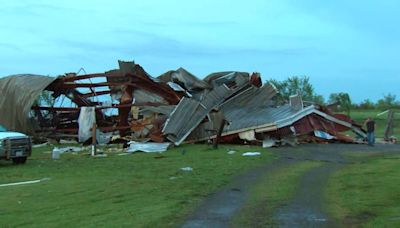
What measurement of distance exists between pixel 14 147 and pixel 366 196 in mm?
14206

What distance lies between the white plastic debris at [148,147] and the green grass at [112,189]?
189 inches

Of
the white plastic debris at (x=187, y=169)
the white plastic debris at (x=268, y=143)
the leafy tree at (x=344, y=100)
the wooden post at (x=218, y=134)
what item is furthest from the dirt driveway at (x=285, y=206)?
the leafy tree at (x=344, y=100)

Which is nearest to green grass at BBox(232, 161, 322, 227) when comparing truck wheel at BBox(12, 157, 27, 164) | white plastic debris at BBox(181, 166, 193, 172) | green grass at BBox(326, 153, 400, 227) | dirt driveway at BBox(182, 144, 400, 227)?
dirt driveway at BBox(182, 144, 400, 227)

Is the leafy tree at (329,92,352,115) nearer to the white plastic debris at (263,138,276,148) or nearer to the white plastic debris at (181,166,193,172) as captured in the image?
the white plastic debris at (263,138,276,148)

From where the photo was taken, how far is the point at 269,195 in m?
12.4

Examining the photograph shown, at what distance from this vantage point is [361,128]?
3500 centimetres

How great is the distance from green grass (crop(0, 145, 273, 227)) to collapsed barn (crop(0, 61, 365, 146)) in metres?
7.94

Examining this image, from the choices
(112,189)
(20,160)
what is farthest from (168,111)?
(112,189)

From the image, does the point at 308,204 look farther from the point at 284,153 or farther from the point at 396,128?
the point at 396,128

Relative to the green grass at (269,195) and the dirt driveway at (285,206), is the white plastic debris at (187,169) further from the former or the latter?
the green grass at (269,195)

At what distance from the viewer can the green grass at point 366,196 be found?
31.0ft

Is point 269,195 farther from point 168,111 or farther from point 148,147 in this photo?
point 168,111

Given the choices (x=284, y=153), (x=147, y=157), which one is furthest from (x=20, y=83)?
(x=284, y=153)

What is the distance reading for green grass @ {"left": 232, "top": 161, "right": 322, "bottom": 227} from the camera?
9398 millimetres
